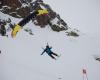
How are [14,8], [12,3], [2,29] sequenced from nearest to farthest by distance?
[2,29] → [14,8] → [12,3]

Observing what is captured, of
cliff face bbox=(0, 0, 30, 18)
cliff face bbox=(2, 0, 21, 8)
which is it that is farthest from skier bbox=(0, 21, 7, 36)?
cliff face bbox=(2, 0, 21, 8)

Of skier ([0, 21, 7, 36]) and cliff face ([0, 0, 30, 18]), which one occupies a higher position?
cliff face ([0, 0, 30, 18])

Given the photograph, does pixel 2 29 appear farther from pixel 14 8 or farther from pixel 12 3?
pixel 12 3

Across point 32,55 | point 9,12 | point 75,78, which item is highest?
point 9,12

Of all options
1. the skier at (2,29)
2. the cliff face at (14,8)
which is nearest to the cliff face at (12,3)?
the cliff face at (14,8)

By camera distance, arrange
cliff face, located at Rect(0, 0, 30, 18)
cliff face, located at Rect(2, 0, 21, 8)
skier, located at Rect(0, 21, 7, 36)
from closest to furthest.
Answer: skier, located at Rect(0, 21, 7, 36), cliff face, located at Rect(0, 0, 30, 18), cliff face, located at Rect(2, 0, 21, 8)

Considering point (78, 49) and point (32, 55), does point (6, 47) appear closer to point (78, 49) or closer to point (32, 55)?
point (32, 55)

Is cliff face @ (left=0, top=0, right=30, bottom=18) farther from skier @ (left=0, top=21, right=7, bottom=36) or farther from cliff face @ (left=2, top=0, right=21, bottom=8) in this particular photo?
skier @ (left=0, top=21, right=7, bottom=36)

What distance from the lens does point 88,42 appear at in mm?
90125

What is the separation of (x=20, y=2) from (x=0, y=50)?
129 feet

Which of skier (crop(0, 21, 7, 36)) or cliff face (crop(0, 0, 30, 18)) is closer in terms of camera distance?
skier (crop(0, 21, 7, 36))

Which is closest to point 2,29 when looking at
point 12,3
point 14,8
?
point 14,8

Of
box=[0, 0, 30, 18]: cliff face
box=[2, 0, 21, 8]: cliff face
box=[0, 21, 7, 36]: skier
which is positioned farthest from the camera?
box=[2, 0, 21, 8]: cliff face

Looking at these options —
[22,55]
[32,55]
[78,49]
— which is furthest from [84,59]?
[22,55]
